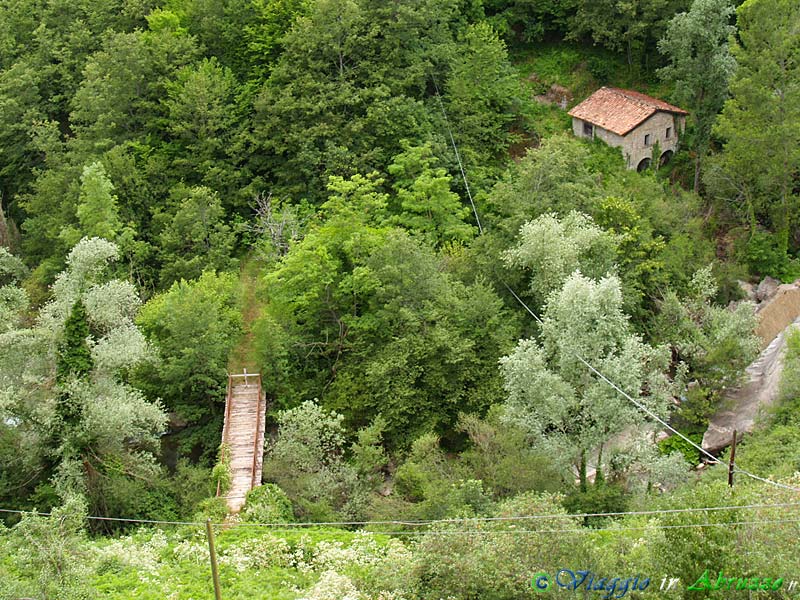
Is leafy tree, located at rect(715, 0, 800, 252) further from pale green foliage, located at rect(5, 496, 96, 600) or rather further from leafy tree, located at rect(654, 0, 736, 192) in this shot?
pale green foliage, located at rect(5, 496, 96, 600)

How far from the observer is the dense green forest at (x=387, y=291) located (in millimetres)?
25984

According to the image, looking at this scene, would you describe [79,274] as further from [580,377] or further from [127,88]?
[580,377]

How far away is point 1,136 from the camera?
52.3 metres

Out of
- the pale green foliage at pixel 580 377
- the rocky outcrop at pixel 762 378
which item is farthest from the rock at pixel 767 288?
the pale green foliage at pixel 580 377

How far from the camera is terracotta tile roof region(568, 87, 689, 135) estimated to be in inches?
1919

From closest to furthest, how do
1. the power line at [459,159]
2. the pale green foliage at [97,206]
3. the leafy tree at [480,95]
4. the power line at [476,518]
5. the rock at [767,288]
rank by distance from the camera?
1. the power line at [476,518]
2. the rock at [767,288]
3. the pale green foliage at [97,206]
4. the power line at [459,159]
5. the leafy tree at [480,95]

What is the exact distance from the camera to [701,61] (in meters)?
47.1

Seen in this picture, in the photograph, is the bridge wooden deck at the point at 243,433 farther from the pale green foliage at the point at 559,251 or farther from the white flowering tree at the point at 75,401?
the pale green foliage at the point at 559,251

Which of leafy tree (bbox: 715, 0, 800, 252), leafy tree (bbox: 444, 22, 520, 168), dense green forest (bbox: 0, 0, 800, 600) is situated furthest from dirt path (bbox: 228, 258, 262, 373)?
leafy tree (bbox: 715, 0, 800, 252)

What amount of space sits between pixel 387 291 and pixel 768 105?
19.8m

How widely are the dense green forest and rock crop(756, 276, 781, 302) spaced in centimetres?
63

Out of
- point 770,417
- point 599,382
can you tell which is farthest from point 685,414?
point 599,382

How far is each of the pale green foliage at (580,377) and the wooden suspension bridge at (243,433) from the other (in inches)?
362

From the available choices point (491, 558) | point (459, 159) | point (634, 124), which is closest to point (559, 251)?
point (459, 159)
